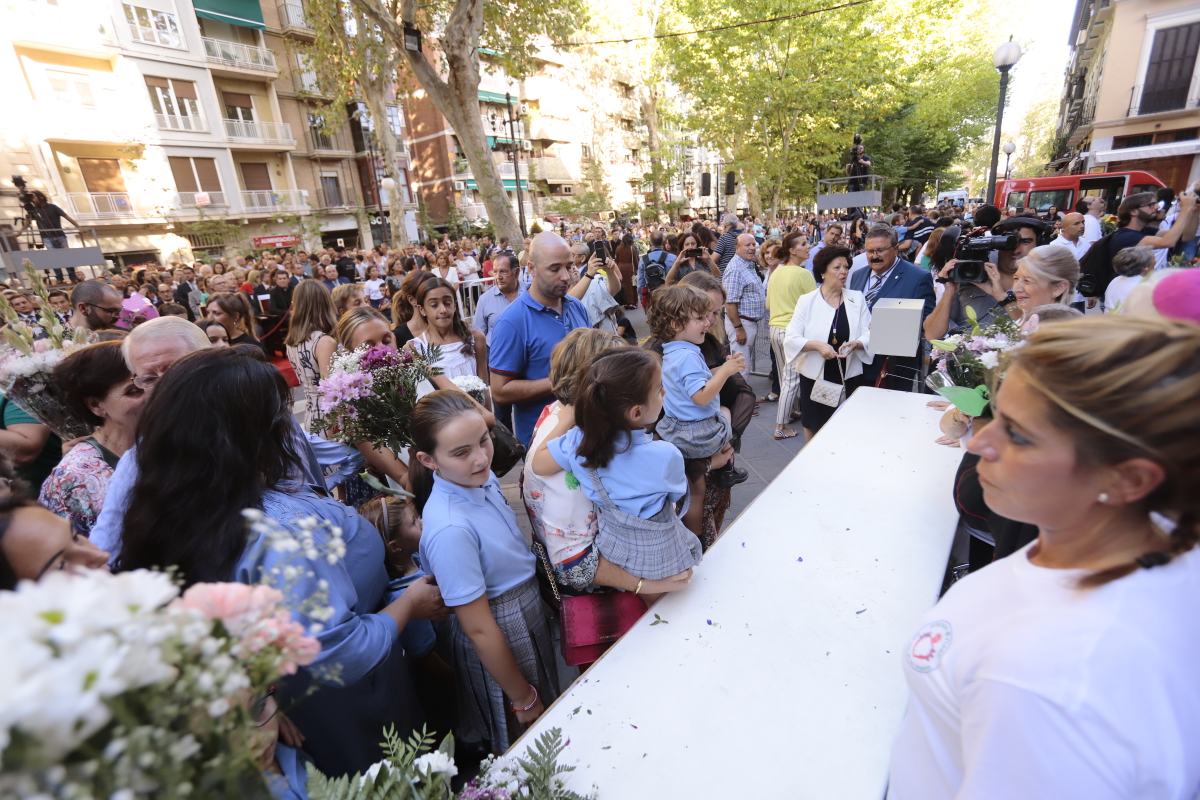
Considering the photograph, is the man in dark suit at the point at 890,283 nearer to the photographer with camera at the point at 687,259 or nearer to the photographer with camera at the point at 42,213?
the photographer with camera at the point at 687,259

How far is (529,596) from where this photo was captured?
1884mm

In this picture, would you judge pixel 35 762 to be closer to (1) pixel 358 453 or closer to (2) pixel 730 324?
(1) pixel 358 453

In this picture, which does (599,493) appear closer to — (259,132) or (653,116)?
(653,116)

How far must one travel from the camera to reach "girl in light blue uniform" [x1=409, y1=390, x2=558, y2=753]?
164 cm

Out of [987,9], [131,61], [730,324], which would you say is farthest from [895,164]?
[131,61]

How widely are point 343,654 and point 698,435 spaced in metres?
1.88

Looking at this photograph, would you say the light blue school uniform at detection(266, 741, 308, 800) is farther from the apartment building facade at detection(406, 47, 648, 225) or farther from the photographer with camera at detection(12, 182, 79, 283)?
the apartment building facade at detection(406, 47, 648, 225)

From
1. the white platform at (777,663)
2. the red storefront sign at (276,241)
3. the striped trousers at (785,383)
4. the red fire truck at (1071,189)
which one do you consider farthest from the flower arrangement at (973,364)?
the red storefront sign at (276,241)

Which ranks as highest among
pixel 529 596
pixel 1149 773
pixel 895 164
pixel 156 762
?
pixel 895 164

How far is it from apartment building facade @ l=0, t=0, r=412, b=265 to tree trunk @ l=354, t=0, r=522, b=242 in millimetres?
7876

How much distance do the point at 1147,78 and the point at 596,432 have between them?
31478 mm

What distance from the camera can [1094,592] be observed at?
70cm

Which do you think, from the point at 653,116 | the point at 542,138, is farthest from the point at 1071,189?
the point at 542,138

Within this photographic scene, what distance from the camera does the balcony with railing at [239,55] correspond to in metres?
22.7
